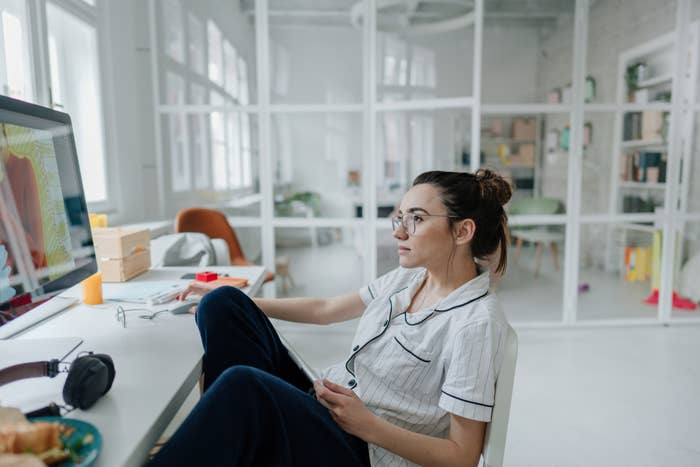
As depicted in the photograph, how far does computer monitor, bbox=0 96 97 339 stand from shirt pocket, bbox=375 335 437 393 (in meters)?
0.75

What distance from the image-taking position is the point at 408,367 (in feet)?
3.72

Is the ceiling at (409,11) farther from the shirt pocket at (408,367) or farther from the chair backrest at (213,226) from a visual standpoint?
the shirt pocket at (408,367)

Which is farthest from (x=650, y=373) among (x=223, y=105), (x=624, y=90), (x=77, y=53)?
(x=77, y=53)

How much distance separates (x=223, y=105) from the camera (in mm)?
3412

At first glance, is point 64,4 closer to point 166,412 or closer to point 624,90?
point 166,412

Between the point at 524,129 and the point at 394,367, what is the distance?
287 centimetres

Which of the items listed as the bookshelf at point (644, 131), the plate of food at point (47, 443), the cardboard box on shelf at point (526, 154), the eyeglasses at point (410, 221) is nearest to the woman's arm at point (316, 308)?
the eyeglasses at point (410, 221)

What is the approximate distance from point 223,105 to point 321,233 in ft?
3.70

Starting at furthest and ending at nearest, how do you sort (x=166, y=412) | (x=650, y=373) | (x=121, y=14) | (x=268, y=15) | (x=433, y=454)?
(x=268, y=15) → (x=121, y=14) → (x=650, y=373) → (x=433, y=454) → (x=166, y=412)

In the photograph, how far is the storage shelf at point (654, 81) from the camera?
Result: 3502mm

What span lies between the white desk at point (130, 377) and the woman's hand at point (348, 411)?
28cm

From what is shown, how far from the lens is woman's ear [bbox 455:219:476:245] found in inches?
47.4

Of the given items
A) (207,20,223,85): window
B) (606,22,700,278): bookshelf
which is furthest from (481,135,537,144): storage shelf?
(207,20,223,85): window

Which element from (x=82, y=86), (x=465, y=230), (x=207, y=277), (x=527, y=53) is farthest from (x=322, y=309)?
(x=527, y=53)
